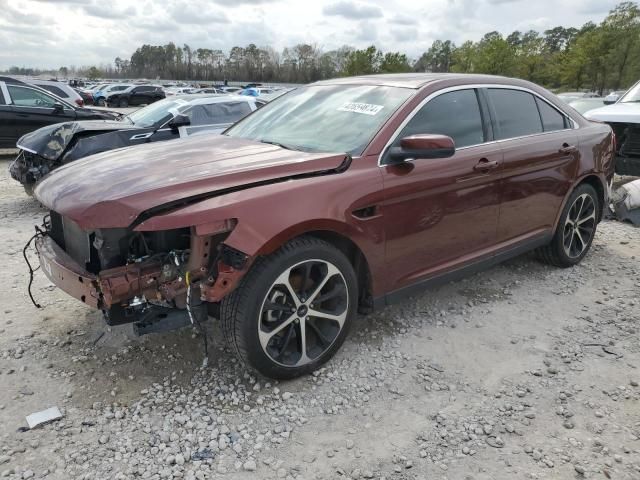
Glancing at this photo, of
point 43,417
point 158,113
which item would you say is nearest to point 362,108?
point 43,417

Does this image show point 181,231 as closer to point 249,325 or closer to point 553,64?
point 249,325

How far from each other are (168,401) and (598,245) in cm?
486

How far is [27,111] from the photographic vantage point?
10.2 meters

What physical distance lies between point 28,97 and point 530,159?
10119 mm

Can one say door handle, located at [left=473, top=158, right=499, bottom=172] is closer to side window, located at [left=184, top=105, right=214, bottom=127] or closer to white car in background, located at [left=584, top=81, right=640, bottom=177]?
white car in background, located at [left=584, top=81, right=640, bottom=177]

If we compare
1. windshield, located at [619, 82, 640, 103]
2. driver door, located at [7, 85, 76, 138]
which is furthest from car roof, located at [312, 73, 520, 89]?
driver door, located at [7, 85, 76, 138]

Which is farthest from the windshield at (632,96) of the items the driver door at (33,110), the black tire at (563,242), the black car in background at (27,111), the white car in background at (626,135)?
the driver door at (33,110)

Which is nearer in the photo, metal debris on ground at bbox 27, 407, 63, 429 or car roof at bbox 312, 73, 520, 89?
metal debris on ground at bbox 27, 407, 63, 429

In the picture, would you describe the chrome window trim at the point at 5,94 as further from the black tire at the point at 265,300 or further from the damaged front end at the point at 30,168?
the black tire at the point at 265,300

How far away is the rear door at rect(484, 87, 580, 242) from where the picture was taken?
3936 millimetres

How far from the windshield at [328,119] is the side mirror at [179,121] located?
10.1ft

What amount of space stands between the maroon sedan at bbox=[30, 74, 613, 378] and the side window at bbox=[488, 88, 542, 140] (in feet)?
0.05

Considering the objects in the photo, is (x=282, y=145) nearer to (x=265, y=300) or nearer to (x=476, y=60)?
(x=265, y=300)

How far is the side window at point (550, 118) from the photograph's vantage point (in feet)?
14.3
